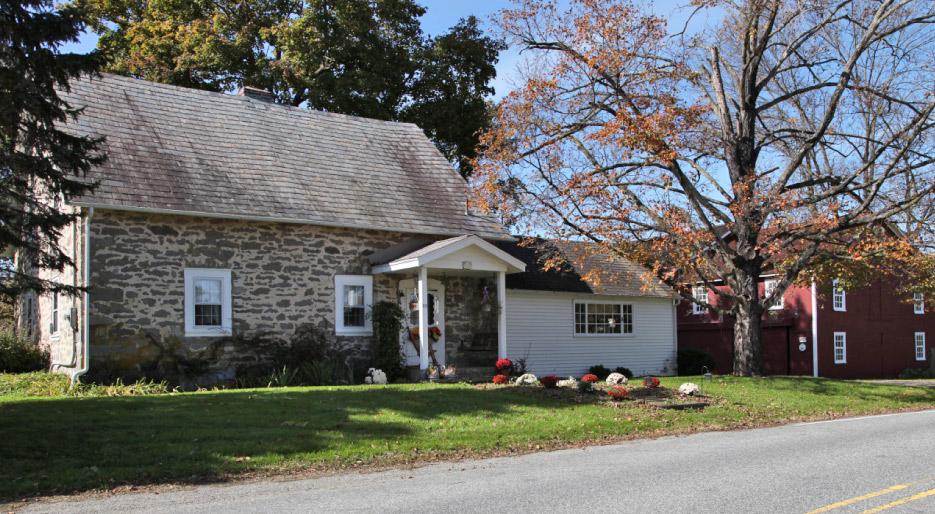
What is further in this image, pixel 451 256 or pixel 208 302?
pixel 451 256

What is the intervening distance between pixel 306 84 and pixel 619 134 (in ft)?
48.1

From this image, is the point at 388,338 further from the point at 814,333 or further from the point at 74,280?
the point at 814,333

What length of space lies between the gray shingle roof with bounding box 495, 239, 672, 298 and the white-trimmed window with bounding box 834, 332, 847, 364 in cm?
1086

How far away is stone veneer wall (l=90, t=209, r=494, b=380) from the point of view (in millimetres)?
15695

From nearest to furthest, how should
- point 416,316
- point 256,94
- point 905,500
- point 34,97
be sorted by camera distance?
point 905,500, point 34,97, point 416,316, point 256,94

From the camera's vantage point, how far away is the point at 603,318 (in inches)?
985

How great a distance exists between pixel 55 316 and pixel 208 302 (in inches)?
174

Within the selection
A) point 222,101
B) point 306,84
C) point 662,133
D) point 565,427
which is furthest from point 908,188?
point 306,84

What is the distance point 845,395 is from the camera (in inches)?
722

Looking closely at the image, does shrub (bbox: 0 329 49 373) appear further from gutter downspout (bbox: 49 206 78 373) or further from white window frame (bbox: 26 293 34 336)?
gutter downspout (bbox: 49 206 78 373)

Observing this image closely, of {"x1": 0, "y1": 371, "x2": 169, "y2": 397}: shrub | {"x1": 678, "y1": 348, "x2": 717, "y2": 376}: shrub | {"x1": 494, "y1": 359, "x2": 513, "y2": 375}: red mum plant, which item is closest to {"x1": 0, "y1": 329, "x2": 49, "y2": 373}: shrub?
{"x1": 0, "y1": 371, "x2": 169, "y2": 397}: shrub

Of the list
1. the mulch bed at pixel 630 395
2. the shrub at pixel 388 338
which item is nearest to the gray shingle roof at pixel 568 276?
the shrub at pixel 388 338

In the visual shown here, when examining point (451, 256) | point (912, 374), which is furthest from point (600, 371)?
point (912, 374)

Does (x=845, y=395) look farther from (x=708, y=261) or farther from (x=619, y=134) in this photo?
(x=619, y=134)
